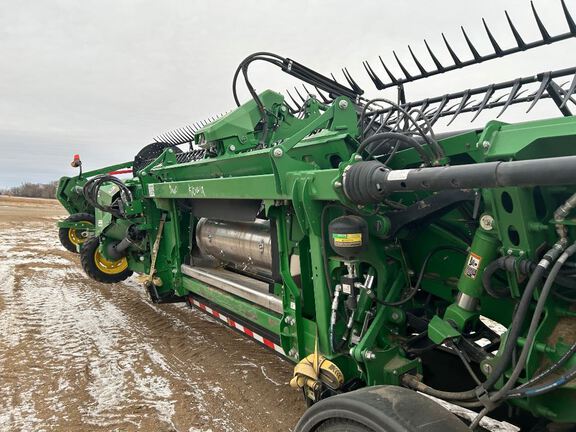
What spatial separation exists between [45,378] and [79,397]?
537mm

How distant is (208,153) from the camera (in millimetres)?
4559

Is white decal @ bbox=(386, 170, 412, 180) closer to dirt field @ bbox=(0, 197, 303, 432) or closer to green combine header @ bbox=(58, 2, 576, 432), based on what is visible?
green combine header @ bbox=(58, 2, 576, 432)

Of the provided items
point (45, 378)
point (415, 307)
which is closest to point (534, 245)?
point (415, 307)

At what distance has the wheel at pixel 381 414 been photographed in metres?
1.63

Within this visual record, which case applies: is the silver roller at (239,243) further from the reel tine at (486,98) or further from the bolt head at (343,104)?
the reel tine at (486,98)

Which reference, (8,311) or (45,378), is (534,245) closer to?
(45,378)

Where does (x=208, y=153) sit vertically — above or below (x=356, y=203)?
above

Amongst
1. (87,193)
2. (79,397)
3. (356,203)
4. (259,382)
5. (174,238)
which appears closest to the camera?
(356,203)

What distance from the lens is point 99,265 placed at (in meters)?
5.96

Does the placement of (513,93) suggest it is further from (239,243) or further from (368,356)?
(239,243)

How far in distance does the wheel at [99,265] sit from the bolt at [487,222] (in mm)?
5098

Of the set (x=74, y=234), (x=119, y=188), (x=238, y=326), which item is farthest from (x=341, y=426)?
(x=74, y=234)

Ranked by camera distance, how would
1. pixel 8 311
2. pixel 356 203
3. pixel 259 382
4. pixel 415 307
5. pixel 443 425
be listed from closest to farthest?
pixel 443 425
pixel 356 203
pixel 415 307
pixel 259 382
pixel 8 311

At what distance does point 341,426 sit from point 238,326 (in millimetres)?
2024
